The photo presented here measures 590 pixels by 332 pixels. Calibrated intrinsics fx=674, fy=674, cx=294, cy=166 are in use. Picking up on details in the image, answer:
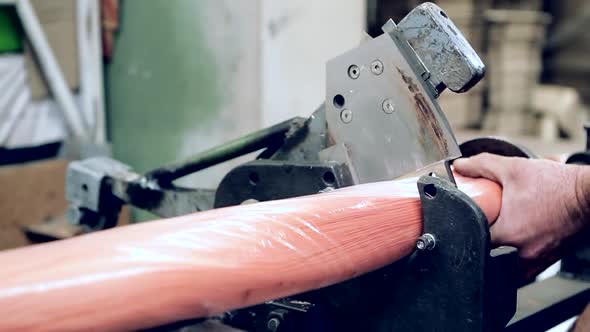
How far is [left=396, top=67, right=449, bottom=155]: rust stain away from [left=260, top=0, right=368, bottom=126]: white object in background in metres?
1.44

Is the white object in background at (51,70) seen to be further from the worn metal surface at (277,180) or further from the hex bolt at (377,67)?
the hex bolt at (377,67)

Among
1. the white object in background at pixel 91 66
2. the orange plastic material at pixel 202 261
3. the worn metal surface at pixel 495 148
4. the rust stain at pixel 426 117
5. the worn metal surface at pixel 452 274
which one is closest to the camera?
the orange plastic material at pixel 202 261

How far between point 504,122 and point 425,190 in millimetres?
→ 4750

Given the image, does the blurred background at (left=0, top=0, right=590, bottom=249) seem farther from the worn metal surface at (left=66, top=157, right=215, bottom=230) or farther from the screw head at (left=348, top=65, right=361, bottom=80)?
the screw head at (left=348, top=65, right=361, bottom=80)

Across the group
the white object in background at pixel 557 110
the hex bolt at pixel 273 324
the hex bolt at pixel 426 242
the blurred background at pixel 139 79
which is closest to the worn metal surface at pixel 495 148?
the hex bolt at pixel 426 242

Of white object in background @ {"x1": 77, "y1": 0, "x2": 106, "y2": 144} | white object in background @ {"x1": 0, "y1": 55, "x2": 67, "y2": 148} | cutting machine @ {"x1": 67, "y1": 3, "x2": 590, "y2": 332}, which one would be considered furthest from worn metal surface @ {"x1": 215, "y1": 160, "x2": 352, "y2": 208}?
white object in background @ {"x1": 77, "y1": 0, "x2": 106, "y2": 144}

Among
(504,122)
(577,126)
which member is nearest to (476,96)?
(504,122)

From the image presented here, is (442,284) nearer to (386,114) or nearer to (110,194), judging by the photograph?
(386,114)

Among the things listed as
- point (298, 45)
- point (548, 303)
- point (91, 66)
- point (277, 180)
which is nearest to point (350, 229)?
point (277, 180)

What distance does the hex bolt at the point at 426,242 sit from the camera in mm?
709

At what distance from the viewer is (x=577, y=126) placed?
5.03 m

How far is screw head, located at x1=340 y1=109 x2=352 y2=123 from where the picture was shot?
0.85 metres

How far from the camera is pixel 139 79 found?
2479mm

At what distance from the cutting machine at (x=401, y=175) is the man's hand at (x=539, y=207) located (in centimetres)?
9
